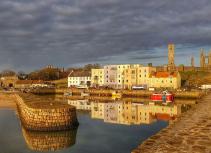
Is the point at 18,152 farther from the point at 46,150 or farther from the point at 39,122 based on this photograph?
the point at 39,122

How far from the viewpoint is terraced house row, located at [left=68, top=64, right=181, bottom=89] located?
11281 centimetres

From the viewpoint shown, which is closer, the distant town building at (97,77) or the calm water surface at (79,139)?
the calm water surface at (79,139)

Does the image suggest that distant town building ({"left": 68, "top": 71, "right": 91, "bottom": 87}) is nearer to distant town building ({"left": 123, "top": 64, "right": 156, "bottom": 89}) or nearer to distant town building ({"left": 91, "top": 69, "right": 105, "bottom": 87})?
distant town building ({"left": 91, "top": 69, "right": 105, "bottom": 87})

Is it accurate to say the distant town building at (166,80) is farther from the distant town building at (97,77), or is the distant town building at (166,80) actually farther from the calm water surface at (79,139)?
the calm water surface at (79,139)

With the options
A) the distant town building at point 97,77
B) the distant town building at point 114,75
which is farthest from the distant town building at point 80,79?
the distant town building at point 114,75

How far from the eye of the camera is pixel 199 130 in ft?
43.9

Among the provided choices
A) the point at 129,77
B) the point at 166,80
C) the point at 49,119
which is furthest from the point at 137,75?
the point at 49,119

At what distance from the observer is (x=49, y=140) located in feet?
95.9

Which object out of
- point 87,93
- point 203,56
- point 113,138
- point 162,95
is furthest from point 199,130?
point 203,56

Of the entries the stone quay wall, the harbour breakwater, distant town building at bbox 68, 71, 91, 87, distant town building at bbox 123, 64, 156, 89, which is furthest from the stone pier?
distant town building at bbox 68, 71, 91, 87

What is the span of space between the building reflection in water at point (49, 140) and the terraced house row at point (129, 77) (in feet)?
272

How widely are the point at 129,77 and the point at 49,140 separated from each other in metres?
96.2

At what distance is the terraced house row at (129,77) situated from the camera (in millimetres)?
112812

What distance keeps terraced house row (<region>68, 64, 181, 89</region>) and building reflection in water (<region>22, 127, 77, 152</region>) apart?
→ 82.8 metres
